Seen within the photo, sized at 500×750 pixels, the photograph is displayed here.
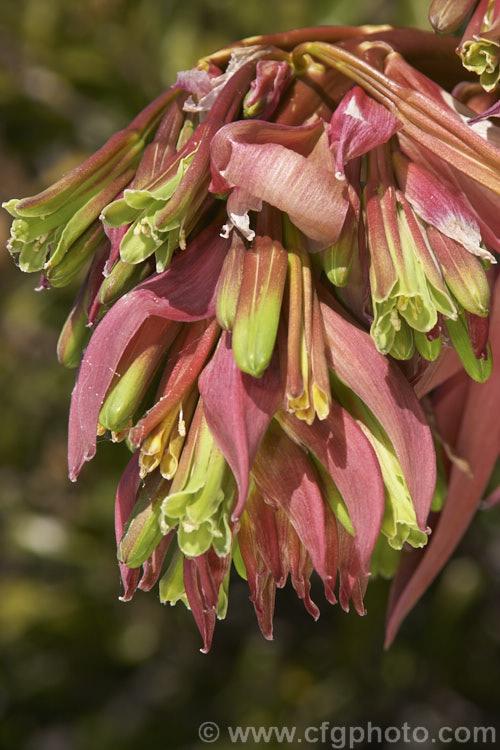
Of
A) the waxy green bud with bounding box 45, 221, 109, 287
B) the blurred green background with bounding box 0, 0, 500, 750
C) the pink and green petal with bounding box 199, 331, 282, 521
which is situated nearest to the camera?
the pink and green petal with bounding box 199, 331, 282, 521

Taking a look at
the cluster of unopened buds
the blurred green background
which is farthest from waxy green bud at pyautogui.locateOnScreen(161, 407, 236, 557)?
the blurred green background

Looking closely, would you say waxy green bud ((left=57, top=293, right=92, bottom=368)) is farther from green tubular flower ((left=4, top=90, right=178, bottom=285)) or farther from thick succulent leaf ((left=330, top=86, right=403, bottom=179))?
thick succulent leaf ((left=330, top=86, right=403, bottom=179))

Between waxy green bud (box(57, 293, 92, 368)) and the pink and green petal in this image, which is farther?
waxy green bud (box(57, 293, 92, 368))

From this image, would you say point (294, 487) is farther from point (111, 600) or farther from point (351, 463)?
point (111, 600)

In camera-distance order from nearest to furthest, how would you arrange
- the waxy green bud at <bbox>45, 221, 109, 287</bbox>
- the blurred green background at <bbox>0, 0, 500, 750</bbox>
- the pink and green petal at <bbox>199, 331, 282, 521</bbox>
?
the pink and green petal at <bbox>199, 331, 282, 521</bbox> < the waxy green bud at <bbox>45, 221, 109, 287</bbox> < the blurred green background at <bbox>0, 0, 500, 750</bbox>
